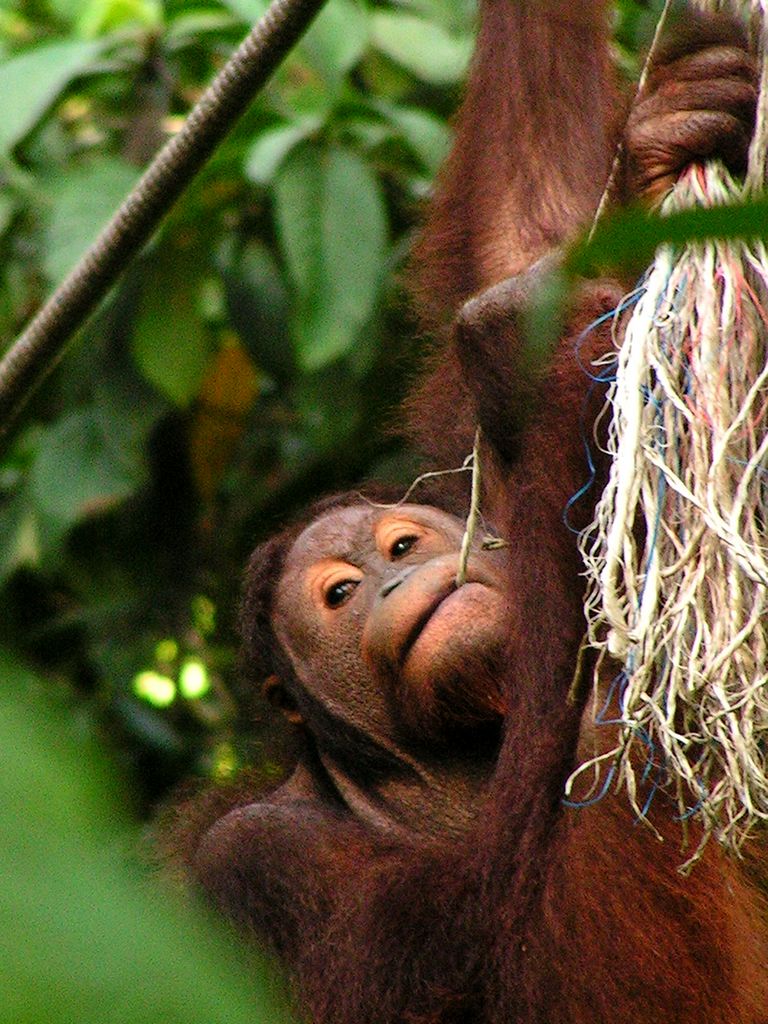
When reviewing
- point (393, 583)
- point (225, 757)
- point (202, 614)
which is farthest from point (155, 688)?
point (393, 583)

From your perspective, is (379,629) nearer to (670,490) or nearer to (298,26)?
(670,490)

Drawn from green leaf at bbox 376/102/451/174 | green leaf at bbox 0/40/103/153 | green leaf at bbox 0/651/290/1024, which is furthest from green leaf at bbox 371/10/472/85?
green leaf at bbox 0/651/290/1024

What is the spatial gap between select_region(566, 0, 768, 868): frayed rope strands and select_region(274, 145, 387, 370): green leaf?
159cm

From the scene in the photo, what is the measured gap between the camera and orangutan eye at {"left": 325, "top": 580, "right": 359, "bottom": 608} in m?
2.60

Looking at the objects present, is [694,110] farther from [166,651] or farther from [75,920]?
[166,651]

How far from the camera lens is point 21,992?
48 cm

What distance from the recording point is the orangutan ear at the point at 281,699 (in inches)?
108

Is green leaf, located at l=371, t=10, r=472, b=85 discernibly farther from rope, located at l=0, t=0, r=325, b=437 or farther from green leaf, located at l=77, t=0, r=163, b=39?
rope, located at l=0, t=0, r=325, b=437

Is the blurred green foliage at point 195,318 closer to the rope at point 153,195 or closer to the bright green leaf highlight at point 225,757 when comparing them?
the bright green leaf highlight at point 225,757

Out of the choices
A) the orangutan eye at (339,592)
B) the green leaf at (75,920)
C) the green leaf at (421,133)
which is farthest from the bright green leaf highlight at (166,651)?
the green leaf at (75,920)

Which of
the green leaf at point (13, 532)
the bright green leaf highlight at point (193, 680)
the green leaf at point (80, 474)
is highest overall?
the green leaf at point (80, 474)

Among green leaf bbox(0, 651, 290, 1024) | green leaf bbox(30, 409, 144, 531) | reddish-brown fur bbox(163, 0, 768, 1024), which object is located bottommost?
green leaf bbox(30, 409, 144, 531)

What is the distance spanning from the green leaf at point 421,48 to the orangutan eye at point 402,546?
1.92m

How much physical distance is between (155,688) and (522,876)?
107 inches
